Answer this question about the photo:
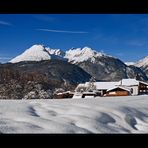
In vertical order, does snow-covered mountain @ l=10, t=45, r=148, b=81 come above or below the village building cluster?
above

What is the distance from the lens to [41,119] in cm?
342

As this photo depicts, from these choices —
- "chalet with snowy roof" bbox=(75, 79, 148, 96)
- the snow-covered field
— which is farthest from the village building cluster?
the snow-covered field

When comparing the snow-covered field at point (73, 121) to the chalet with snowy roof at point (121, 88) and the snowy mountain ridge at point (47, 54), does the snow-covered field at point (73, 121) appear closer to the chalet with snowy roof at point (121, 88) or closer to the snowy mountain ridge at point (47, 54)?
the snowy mountain ridge at point (47, 54)

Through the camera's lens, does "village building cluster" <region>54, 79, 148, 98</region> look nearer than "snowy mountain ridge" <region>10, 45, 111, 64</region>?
No

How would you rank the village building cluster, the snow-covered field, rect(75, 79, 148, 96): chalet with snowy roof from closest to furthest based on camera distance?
the snow-covered field < the village building cluster < rect(75, 79, 148, 96): chalet with snowy roof

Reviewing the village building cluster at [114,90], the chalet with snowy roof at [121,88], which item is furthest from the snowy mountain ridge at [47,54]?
the chalet with snowy roof at [121,88]

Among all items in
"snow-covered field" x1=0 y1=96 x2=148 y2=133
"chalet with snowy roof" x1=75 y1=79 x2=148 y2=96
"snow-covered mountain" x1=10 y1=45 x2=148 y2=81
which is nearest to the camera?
"snow-covered field" x1=0 y1=96 x2=148 y2=133

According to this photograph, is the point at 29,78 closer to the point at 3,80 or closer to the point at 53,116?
the point at 3,80

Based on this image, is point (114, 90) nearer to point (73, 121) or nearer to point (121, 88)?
point (121, 88)

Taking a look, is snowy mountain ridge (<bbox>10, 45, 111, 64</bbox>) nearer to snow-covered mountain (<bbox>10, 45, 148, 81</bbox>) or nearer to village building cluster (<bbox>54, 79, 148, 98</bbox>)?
snow-covered mountain (<bbox>10, 45, 148, 81</bbox>)
